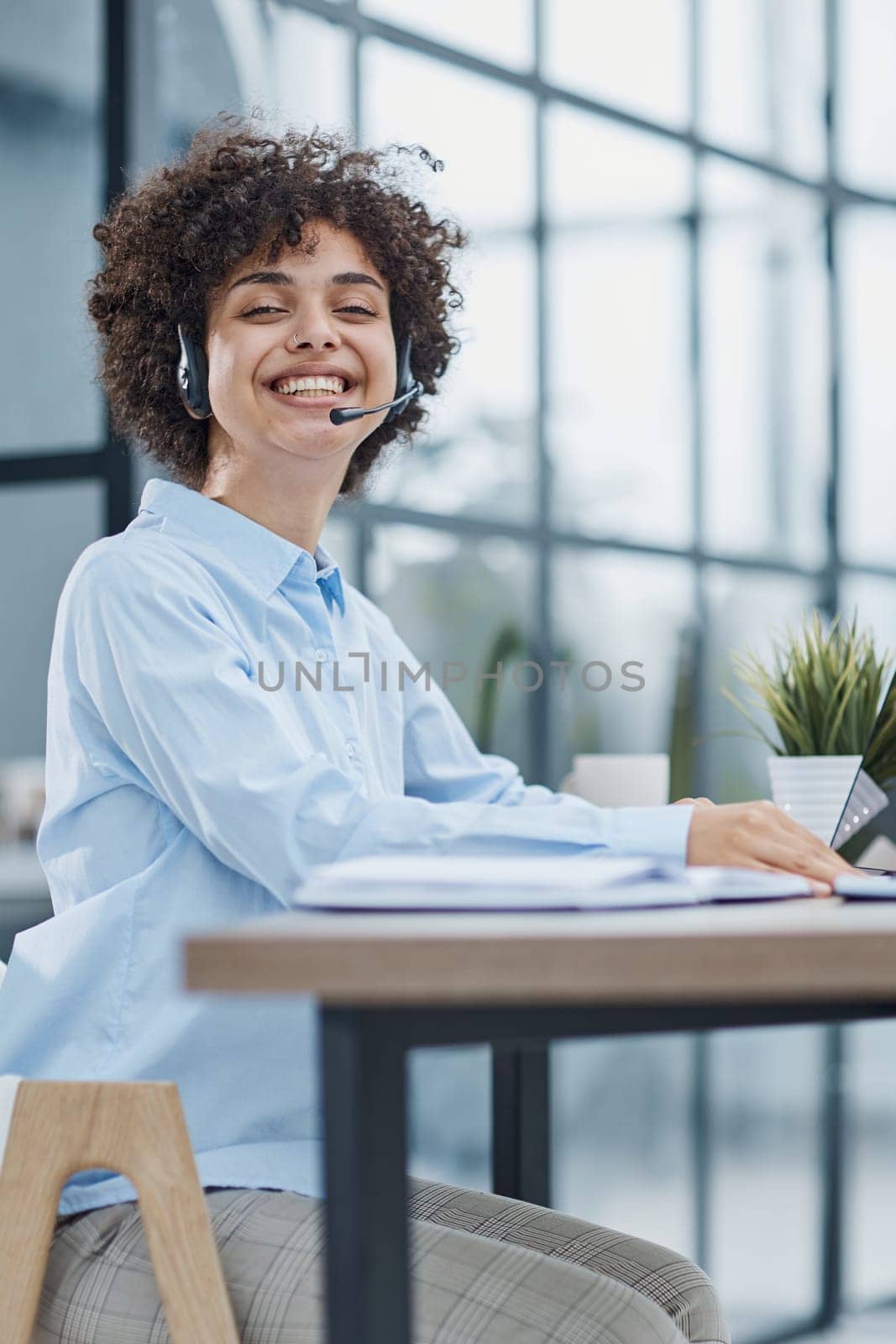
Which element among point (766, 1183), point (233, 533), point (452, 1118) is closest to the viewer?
point (233, 533)

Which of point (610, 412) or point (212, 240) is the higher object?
point (610, 412)

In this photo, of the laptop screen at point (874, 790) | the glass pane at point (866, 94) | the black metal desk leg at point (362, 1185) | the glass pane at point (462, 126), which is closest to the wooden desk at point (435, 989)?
the black metal desk leg at point (362, 1185)

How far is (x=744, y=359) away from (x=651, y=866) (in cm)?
507

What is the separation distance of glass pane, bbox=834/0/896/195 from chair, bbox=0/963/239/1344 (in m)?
5.86

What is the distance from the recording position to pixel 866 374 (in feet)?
20.6

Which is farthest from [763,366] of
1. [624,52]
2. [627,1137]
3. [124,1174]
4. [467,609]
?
[124,1174]

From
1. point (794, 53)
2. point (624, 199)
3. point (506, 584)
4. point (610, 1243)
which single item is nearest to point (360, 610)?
point (610, 1243)

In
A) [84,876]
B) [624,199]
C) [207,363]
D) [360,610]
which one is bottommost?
[84,876]

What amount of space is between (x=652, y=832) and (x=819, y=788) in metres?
0.64

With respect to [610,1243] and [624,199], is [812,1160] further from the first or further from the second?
[624,199]

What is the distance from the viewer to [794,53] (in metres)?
6.18

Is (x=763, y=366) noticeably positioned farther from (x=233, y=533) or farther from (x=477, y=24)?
(x=233, y=533)

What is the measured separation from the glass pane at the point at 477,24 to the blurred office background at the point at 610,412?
1 cm

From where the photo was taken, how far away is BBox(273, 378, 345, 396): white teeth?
1.58 meters
